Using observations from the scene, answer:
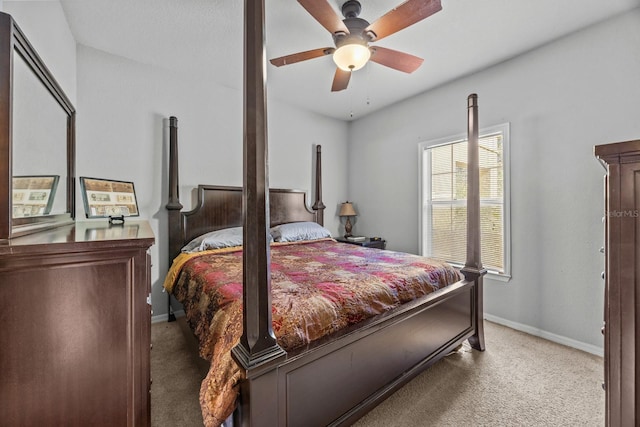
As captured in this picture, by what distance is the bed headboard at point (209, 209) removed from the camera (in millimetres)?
2926

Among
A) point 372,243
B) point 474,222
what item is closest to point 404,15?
point 474,222

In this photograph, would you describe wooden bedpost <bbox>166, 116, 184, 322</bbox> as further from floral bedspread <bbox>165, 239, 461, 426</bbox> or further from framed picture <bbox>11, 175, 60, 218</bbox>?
framed picture <bbox>11, 175, 60, 218</bbox>

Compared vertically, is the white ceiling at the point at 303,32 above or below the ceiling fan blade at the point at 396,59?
above

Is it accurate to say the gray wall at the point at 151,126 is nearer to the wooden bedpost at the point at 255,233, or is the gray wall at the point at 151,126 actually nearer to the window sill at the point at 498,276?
the wooden bedpost at the point at 255,233

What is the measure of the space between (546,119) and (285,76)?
2.63 m

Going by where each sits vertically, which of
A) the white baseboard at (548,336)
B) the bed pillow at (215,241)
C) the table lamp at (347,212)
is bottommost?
the white baseboard at (548,336)

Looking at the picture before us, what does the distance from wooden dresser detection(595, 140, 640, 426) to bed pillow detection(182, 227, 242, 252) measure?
2.69 meters

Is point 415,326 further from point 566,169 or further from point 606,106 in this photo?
point 606,106

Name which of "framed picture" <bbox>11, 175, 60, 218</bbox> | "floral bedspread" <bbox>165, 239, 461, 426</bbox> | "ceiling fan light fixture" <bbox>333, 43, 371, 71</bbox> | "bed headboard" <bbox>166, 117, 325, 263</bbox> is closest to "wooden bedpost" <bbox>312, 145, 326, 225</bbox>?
"bed headboard" <bbox>166, 117, 325, 263</bbox>

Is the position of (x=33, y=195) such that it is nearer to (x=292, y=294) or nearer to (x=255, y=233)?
(x=255, y=233)

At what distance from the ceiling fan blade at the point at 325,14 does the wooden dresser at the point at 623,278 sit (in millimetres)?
1543

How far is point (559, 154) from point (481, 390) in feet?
6.91

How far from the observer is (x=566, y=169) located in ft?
7.95

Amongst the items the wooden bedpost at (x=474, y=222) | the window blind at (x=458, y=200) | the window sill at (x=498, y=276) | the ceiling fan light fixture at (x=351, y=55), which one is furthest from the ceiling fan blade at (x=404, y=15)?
the window sill at (x=498, y=276)
